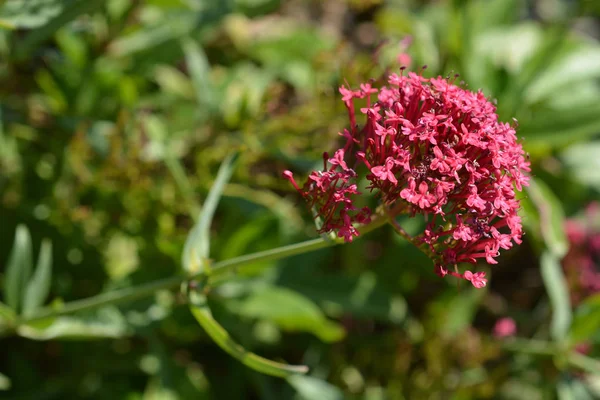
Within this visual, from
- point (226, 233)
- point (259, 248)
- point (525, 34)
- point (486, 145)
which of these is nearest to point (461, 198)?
point (486, 145)

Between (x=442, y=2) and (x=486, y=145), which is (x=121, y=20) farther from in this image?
(x=442, y=2)

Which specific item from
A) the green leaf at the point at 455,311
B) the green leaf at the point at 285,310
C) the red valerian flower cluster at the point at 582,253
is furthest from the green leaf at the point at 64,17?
the red valerian flower cluster at the point at 582,253

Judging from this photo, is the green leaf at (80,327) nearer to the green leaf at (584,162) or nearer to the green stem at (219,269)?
the green stem at (219,269)

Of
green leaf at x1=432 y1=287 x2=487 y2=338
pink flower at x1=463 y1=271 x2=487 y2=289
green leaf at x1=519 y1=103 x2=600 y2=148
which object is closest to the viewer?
pink flower at x1=463 y1=271 x2=487 y2=289

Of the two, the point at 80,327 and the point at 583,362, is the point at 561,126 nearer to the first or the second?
the point at 583,362

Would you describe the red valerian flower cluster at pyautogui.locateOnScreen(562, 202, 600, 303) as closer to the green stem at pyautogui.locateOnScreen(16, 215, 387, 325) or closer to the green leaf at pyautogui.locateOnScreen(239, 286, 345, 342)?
the green leaf at pyautogui.locateOnScreen(239, 286, 345, 342)

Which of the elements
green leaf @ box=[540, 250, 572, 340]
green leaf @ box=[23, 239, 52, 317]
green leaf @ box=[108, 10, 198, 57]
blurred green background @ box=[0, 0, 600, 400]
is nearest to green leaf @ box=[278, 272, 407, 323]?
blurred green background @ box=[0, 0, 600, 400]

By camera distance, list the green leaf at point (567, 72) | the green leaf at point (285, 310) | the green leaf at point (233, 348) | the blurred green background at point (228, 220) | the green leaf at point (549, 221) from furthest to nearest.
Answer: the green leaf at point (567, 72) < the green leaf at point (549, 221) < the blurred green background at point (228, 220) < the green leaf at point (285, 310) < the green leaf at point (233, 348)

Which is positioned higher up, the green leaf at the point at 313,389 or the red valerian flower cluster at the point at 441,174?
the red valerian flower cluster at the point at 441,174
